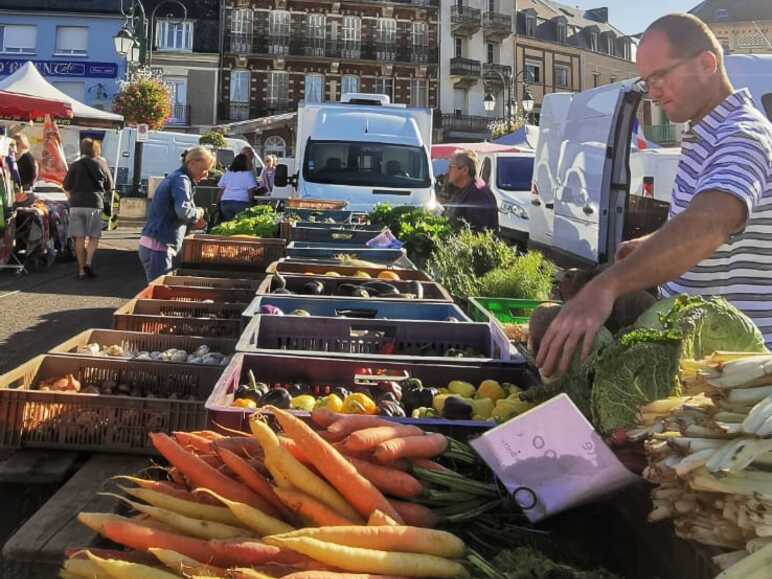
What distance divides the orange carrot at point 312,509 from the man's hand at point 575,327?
607mm

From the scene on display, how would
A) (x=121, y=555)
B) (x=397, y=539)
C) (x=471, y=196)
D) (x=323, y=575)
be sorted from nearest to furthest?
1. (x=323, y=575)
2. (x=397, y=539)
3. (x=121, y=555)
4. (x=471, y=196)

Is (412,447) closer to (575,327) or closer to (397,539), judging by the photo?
(397,539)

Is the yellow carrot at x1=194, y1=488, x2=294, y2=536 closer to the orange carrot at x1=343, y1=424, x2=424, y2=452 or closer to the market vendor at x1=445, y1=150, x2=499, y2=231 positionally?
the orange carrot at x1=343, y1=424, x2=424, y2=452

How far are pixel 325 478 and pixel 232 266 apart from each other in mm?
5416

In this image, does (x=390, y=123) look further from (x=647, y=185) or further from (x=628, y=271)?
(x=628, y=271)

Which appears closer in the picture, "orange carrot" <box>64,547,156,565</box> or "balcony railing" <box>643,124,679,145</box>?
"orange carrot" <box>64,547,156,565</box>

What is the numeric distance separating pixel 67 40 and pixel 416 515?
4396cm

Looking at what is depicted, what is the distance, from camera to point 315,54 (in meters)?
46.6

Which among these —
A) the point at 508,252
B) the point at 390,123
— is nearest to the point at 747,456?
the point at 508,252

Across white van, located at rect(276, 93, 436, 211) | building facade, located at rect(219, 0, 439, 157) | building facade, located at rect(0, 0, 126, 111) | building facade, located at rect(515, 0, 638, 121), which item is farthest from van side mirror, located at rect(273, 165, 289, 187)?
building facade, located at rect(515, 0, 638, 121)

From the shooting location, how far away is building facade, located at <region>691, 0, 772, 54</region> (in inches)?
1928

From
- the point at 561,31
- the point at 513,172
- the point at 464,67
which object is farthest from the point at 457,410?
the point at 561,31

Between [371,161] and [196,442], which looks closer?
[196,442]

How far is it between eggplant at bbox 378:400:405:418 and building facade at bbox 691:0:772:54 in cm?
5218
